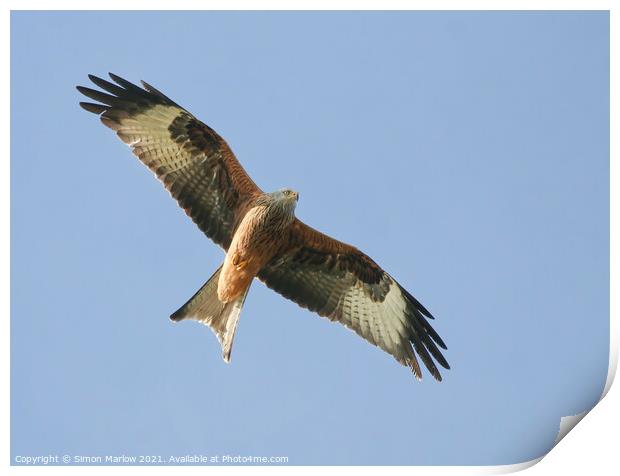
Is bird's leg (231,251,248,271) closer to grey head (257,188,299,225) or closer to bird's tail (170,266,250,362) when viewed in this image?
bird's tail (170,266,250,362)

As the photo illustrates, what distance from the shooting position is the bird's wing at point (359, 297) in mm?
7668

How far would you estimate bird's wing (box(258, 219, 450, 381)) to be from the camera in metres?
7.67

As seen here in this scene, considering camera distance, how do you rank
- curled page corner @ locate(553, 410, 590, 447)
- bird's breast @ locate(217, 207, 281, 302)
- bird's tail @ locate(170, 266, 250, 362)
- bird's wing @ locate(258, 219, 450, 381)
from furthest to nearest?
bird's wing @ locate(258, 219, 450, 381) < bird's tail @ locate(170, 266, 250, 362) < bird's breast @ locate(217, 207, 281, 302) < curled page corner @ locate(553, 410, 590, 447)

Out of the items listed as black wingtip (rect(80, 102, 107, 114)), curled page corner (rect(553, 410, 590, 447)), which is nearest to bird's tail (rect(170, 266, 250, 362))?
black wingtip (rect(80, 102, 107, 114))

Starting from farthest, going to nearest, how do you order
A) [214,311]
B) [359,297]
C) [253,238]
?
[359,297]
[214,311]
[253,238]

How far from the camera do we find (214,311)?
733 centimetres

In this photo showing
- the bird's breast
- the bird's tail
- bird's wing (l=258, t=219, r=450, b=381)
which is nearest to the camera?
the bird's breast

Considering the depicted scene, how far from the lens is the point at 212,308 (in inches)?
289

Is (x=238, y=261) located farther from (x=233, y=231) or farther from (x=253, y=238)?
(x=233, y=231)

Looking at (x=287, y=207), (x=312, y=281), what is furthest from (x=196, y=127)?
(x=312, y=281)

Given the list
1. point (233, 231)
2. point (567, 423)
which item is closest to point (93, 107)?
point (233, 231)

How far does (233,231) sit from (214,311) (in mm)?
582
